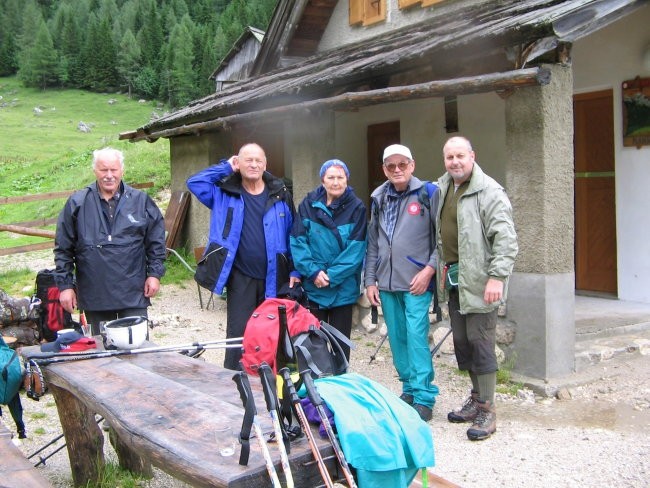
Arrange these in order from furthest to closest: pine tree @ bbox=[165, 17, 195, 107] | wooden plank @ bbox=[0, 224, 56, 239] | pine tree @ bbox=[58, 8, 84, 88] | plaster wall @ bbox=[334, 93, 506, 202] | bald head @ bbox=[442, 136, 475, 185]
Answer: pine tree @ bbox=[58, 8, 84, 88] → pine tree @ bbox=[165, 17, 195, 107] → wooden plank @ bbox=[0, 224, 56, 239] → plaster wall @ bbox=[334, 93, 506, 202] → bald head @ bbox=[442, 136, 475, 185]

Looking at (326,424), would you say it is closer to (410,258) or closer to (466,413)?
(410,258)

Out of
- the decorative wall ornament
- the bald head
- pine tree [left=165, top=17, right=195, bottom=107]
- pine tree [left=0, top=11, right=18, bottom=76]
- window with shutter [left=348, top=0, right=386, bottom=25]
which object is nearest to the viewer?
the bald head

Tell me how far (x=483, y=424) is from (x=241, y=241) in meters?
1.95

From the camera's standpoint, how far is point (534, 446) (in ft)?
13.7

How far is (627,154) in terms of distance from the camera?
6988 millimetres

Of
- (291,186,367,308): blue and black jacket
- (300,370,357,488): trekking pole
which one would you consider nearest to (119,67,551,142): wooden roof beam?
(291,186,367,308): blue and black jacket

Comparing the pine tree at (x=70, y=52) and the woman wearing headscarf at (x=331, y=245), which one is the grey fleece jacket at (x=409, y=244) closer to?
the woman wearing headscarf at (x=331, y=245)

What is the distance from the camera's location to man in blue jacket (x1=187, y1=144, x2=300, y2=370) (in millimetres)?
4457

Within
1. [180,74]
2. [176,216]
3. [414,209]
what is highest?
[180,74]

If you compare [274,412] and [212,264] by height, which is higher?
[212,264]

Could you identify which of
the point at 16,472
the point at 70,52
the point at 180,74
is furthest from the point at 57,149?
the point at 16,472

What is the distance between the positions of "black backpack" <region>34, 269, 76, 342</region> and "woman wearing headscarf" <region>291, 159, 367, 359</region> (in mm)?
2642

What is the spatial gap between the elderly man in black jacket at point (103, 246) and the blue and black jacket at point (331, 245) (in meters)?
1.05

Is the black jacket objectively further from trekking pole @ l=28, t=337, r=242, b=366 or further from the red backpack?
the red backpack
